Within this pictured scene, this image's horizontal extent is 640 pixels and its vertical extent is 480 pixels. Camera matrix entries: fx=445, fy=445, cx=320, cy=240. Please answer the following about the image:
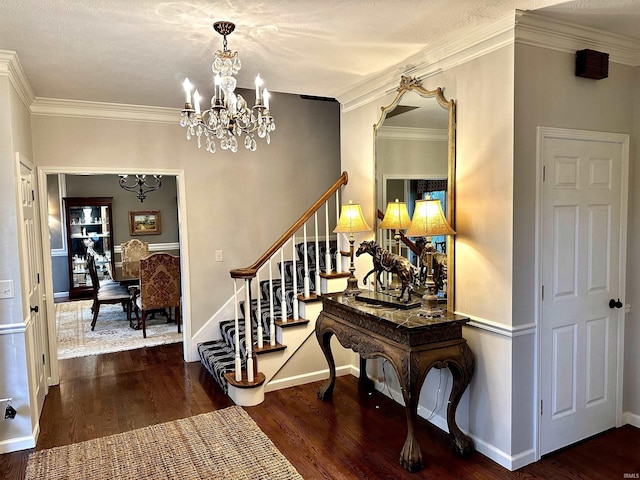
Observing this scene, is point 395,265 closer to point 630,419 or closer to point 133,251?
point 630,419

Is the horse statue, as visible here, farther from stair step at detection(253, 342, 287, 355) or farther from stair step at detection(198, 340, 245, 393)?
stair step at detection(198, 340, 245, 393)

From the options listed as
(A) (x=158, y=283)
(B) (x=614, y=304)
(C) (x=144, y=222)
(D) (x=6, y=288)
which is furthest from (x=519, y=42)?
(C) (x=144, y=222)

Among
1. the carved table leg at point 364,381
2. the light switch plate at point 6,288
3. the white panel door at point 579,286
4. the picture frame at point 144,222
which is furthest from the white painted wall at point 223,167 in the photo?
the picture frame at point 144,222

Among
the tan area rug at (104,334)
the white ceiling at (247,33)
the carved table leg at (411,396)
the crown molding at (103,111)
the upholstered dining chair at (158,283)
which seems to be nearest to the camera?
the white ceiling at (247,33)

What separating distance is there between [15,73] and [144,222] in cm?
611

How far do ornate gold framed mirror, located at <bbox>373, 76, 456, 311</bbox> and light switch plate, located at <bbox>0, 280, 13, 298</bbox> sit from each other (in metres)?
2.70

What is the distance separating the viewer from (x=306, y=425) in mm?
3299

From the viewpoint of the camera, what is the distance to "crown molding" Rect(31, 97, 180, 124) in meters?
4.10

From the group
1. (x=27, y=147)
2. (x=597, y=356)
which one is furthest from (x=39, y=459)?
(x=597, y=356)

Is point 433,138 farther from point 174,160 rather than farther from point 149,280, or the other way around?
point 149,280

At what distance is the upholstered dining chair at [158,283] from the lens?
563cm

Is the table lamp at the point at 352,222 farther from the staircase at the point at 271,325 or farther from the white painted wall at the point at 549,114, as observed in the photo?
the white painted wall at the point at 549,114

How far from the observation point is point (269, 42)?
283cm

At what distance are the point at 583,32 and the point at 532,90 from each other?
52 centimetres
